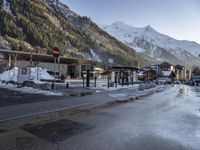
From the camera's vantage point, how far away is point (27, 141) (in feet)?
20.6

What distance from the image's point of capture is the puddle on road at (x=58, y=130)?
6.77 meters

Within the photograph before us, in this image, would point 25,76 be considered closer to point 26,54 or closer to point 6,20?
point 26,54

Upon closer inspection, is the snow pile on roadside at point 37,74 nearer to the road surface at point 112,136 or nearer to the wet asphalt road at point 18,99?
the wet asphalt road at point 18,99

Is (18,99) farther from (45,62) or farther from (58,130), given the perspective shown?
(45,62)

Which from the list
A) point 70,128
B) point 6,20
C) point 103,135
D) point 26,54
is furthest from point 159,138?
point 6,20

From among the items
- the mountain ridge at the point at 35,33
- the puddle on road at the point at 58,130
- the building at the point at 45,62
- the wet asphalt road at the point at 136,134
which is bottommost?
the wet asphalt road at the point at 136,134

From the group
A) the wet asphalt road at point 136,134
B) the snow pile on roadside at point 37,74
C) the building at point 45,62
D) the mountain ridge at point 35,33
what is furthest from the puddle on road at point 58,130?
the mountain ridge at point 35,33

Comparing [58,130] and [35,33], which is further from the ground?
[35,33]

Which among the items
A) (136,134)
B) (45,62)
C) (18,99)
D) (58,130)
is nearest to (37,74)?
(18,99)

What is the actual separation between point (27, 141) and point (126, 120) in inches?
169

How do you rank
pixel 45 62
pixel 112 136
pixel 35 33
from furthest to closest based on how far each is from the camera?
1. pixel 35 33
2. pixel 45 62
3. pixel 112 136

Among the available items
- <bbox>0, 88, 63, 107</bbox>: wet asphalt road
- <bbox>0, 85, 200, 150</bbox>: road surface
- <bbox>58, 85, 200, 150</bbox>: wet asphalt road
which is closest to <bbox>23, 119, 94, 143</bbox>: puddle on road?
<bbox>0, 85, 200, 150</bbox>: road surface

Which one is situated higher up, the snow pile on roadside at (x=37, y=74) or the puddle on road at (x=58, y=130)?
the snow pile on roadside at (x=37, y=74)

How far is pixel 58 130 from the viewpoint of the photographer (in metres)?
7.57
